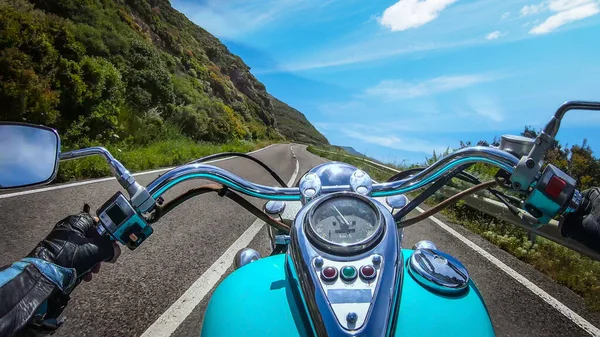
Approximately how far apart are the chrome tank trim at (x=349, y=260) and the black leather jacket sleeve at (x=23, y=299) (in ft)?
2.12

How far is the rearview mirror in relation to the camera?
1.26 m

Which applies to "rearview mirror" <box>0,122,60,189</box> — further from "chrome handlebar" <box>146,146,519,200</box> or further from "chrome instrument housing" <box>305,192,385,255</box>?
"chrome instrument housing" <box>305,192,385,255</box>

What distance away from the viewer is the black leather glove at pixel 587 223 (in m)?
1.00

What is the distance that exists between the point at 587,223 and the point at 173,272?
3.38 m

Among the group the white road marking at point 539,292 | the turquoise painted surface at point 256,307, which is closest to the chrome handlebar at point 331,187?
the turquoise painted surface at point 256,307

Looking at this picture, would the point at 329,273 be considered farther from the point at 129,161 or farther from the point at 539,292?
the point at 129,161

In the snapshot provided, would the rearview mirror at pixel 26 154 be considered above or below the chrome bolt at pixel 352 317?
above

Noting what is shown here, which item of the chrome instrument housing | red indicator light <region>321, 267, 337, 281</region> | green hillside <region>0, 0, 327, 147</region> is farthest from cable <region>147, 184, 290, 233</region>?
green hillside <region>0, 0, 327, 147</region>

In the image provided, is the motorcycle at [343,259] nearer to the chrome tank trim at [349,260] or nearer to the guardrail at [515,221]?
the chrome tank trim at [349,260]

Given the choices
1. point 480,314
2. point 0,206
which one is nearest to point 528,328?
point 480,314

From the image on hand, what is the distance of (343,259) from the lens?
1046mm

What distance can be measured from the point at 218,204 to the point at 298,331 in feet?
19.1

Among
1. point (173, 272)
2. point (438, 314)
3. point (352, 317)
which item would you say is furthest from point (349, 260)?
point (173, 272)

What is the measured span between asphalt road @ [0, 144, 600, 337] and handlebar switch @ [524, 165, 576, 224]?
91.3 inches
